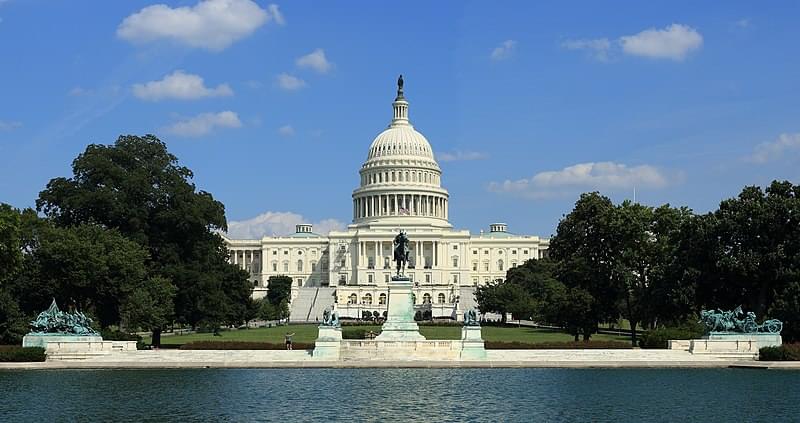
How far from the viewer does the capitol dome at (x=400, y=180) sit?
6614 inches

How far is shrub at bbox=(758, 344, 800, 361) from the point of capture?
43250 mm

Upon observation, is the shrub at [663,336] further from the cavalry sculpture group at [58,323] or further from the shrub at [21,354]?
the shrub at [21,354]

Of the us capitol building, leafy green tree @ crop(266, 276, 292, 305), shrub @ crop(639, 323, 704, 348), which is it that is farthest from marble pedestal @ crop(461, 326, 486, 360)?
the us capitol building

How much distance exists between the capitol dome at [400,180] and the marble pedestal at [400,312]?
11693 cm

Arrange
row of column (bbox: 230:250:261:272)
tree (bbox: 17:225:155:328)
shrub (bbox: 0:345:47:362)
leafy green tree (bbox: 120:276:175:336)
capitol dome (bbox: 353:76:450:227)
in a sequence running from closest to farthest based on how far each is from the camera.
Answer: shrub (bbox: 0:345:47:362) < tree (bbox: 17:225:155:328) < leafy green tree (bbox: 120:276:175:336) < capitol dome (bbox: 353:76:450:227) < row of column (bbox: 230:250:261:272)

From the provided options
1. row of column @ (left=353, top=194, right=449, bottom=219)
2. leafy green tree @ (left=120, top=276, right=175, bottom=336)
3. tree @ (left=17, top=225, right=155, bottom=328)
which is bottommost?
leafy green tree @ (left=120, top=276, right=175, bottom=336)

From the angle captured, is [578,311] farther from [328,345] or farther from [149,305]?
[149,305]

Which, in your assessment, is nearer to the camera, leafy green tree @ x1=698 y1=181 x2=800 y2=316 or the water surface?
the water surface

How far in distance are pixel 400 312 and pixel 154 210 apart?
19320 millimetres

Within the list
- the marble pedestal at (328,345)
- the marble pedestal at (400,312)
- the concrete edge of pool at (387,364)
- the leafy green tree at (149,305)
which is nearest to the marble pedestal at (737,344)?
the concrete edge of pool at (387,364)

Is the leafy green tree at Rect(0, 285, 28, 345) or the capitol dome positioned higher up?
the capitol dome

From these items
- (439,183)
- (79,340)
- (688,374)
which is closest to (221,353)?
(79,340)

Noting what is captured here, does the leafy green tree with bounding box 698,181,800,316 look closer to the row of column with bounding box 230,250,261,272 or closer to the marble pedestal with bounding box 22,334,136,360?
the marble pedestal with bounding box 22,334,136,360

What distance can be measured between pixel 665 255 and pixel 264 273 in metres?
125
